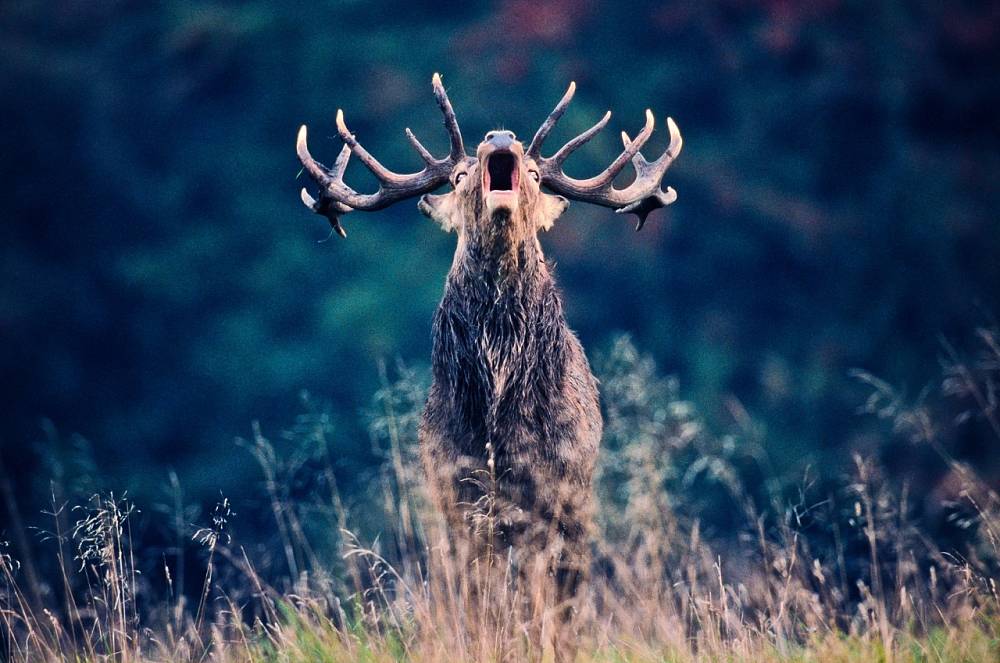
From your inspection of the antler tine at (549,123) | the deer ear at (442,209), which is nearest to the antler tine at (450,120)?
the deer ear at (442,209)

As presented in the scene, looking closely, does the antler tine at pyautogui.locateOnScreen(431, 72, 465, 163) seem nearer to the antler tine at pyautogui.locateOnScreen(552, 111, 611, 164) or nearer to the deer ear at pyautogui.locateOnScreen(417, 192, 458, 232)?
the deer ear at pyautogui.locateOnScreen(417, 192, 458, 232)

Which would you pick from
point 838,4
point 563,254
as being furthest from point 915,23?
point 563,254

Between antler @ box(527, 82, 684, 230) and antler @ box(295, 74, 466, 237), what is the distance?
0.41m

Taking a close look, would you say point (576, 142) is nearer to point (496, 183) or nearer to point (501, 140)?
point (496, 183)

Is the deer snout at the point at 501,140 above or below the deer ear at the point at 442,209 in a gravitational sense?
above

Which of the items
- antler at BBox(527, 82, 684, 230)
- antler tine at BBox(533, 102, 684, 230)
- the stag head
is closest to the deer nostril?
the stag head

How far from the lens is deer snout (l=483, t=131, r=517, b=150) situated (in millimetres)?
4621

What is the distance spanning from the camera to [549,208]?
540cm

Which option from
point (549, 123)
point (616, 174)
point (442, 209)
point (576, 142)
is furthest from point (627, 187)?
point (442, 209)

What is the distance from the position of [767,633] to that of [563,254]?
8.66 m

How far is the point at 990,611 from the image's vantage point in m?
4.66

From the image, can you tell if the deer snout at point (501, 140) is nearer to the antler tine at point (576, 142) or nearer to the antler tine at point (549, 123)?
the antler tine at point (549, 123)

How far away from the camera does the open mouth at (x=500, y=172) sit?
4.71m

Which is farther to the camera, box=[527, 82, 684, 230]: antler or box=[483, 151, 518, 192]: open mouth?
box=[527, 82, 684, 230]: antler
